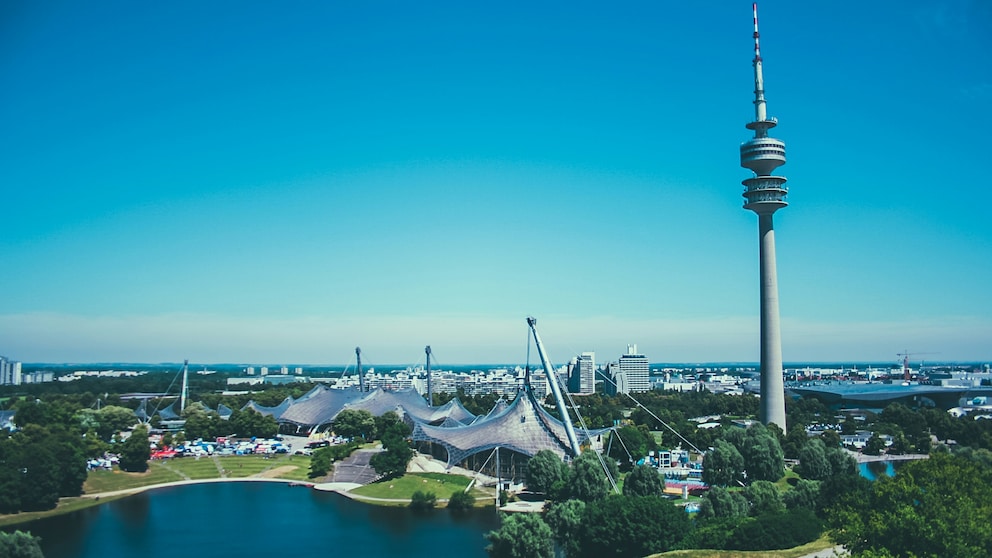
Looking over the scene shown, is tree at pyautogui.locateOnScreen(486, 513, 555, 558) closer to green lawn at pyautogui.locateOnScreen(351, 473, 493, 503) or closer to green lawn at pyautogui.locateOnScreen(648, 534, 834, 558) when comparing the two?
green lawn at pyautogui.locateOnScreen(648, 534, 834, 558)

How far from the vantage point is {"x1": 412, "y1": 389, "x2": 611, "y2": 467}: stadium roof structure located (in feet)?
174

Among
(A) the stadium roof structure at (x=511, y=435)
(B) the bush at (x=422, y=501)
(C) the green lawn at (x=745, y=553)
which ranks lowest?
(B) the bush at (x=422, y=501)

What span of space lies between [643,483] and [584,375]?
444 feet

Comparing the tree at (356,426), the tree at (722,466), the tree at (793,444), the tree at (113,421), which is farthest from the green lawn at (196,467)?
the tree at (793,444)

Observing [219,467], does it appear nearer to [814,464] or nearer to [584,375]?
[814,464]

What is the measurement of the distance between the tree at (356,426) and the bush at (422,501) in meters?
21.7

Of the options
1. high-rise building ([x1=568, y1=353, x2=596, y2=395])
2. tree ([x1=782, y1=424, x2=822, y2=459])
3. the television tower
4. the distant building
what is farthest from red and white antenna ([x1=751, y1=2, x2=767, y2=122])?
the distant building

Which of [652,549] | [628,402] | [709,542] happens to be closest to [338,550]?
[652,549]

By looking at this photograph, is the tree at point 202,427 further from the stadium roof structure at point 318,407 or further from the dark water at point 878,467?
the dark water at point 878,467

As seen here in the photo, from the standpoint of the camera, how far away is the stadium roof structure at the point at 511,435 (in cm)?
5316

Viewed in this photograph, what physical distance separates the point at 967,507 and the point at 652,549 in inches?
485

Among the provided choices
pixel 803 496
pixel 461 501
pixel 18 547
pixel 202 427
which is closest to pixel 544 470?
pixel 461 501

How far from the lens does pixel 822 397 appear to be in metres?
116

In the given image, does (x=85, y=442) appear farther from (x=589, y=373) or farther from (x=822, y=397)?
(x=589, y=373)
